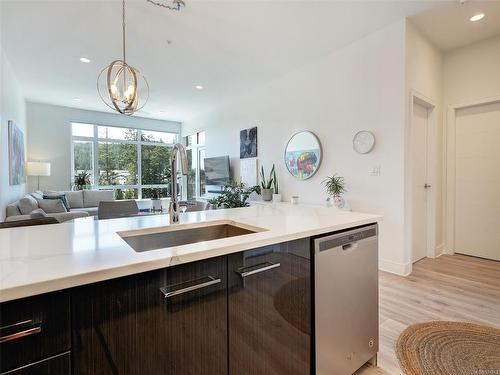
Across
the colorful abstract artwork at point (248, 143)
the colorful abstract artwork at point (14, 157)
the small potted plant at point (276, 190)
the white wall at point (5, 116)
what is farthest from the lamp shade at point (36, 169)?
the small potted plant at point (276, 190)

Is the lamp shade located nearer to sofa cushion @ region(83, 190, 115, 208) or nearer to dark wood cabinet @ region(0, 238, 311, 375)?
sofa cushion @ region(83, 190, 115, 208)

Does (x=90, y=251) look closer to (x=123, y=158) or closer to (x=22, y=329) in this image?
(x=22, y=329)

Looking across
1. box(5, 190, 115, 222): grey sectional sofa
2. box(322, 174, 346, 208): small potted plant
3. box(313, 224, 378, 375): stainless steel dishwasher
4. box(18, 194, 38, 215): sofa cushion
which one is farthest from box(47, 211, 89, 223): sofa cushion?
box(313, 224, 378, 375): stainless steel dishwasher

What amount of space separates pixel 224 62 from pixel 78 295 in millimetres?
3933

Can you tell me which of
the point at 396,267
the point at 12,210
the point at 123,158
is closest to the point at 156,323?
the point at 396,267

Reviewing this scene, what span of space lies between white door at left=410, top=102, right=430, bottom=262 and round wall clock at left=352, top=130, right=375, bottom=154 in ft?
1.79

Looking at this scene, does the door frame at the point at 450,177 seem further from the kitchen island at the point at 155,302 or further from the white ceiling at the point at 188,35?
the kitchen island at the point at 155,302

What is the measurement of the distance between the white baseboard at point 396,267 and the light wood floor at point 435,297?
0.07 meters

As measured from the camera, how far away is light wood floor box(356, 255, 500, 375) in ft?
6.28

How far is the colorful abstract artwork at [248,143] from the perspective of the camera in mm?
5109

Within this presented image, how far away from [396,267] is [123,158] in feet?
22.7

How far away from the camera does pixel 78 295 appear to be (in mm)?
689

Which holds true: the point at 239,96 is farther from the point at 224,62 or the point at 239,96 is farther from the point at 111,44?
the point at 111,44

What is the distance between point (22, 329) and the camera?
2.02ft
